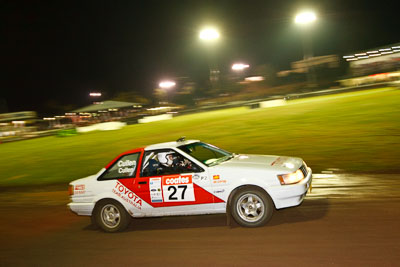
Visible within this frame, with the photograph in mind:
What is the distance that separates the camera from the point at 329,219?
20.3 ft

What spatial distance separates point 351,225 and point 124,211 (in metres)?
3.98

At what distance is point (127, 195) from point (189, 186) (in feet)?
4.23

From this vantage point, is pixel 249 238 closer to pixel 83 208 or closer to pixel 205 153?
pixel 205 153

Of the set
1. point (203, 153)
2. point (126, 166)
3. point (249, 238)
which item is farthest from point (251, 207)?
point (126, 166)

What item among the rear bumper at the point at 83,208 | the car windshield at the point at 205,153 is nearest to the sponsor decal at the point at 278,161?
the car windshield at the point at 205,153

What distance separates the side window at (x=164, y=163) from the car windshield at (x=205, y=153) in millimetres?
203

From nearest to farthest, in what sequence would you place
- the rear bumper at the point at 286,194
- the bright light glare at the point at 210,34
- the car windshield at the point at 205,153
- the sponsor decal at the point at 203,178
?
the rear bumper at the point at 286,194 → the sponsor decal at the point at 203,178 → the car windshield at the point at 205,153 → the bright light glare at the point at 210,34

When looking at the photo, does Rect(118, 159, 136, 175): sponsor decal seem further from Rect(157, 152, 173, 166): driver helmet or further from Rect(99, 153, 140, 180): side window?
Rect(157, 152, 173, 166): driver helmet

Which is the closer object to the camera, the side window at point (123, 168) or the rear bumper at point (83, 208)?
the side window at point (123, 168)

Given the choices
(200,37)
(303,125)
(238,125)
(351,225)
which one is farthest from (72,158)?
(200,37)

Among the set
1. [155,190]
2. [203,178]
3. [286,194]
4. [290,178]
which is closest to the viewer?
[286,194]

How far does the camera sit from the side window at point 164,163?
22.0ft

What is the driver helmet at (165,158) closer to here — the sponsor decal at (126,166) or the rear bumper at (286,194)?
the sponsor decal at (126,166)

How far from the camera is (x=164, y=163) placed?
6953mm
